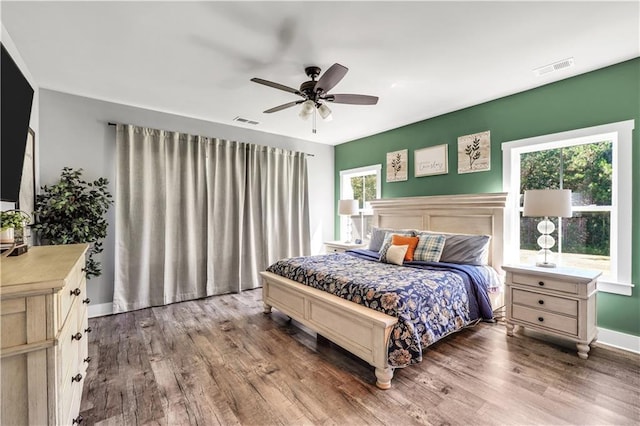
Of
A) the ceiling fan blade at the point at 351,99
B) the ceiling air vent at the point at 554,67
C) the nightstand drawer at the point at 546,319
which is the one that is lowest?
the nightstand drawer at the point at 546,319

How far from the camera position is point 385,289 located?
238 centimetres

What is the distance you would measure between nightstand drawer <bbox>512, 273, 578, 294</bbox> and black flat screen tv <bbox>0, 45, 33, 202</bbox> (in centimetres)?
408

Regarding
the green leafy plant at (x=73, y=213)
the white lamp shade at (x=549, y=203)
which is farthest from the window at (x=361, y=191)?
the green leafy plant at (x=73, y=213)

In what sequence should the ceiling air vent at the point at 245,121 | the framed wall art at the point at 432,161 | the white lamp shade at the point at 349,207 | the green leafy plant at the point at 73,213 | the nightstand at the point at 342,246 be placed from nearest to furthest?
1. the green leafy plant at the point at 73,213
2. the framed wall art at the point at 432,161
3. the ceiling air vent at the point at 245,121
4. the nightstand at the point at 342,246
5. the white lamp shade at the point at 349,207

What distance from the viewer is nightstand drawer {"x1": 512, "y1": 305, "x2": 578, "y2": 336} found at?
2.54 meters

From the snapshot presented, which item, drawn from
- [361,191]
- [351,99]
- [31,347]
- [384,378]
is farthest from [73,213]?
[361,191]

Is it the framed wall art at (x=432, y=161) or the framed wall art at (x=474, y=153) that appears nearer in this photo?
the framed wall art at (x=474, y=153)

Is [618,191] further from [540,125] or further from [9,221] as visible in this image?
[9,221]

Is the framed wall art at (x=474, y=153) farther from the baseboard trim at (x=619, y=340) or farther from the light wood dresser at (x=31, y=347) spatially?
the light wood dresser at (x=31, y=347)

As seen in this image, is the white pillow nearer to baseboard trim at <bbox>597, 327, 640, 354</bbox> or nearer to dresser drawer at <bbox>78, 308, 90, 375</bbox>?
baseboard trim at <bbox>597, 327, 640, 354</bbox>

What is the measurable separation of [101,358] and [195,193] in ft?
7.64

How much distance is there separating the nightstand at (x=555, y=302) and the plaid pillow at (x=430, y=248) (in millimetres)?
697

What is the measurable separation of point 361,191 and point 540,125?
3023 mm

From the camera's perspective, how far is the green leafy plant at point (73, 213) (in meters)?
3.03
